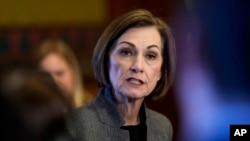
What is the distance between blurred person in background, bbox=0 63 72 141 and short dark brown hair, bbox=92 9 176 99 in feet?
2.23

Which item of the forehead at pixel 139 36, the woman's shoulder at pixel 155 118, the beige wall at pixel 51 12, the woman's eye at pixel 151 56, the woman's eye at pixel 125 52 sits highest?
the beige wall at pixel 51 12

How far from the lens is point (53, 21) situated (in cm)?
357

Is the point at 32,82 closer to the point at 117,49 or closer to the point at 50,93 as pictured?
the point at 50,93

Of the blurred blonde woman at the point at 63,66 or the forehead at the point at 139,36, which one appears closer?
the forehead at the point at 139,36

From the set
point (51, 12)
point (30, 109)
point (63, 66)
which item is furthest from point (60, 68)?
point (51, 12)

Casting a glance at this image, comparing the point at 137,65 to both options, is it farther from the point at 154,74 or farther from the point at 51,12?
the point at 51,12

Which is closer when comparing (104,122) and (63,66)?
(104,122)

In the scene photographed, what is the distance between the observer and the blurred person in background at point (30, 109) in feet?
1.42

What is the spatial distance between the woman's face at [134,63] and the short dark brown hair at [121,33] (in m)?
0.01

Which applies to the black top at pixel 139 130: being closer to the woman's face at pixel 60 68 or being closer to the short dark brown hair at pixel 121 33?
the short dark brown hair at pixel 121 33

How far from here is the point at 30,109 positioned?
1.44 feet

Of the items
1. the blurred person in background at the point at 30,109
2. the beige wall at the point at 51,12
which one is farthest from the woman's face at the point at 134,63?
the beige wall at the point at 51,12

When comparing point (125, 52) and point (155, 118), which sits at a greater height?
point (125, 52)

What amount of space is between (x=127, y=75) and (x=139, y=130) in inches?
5.1
